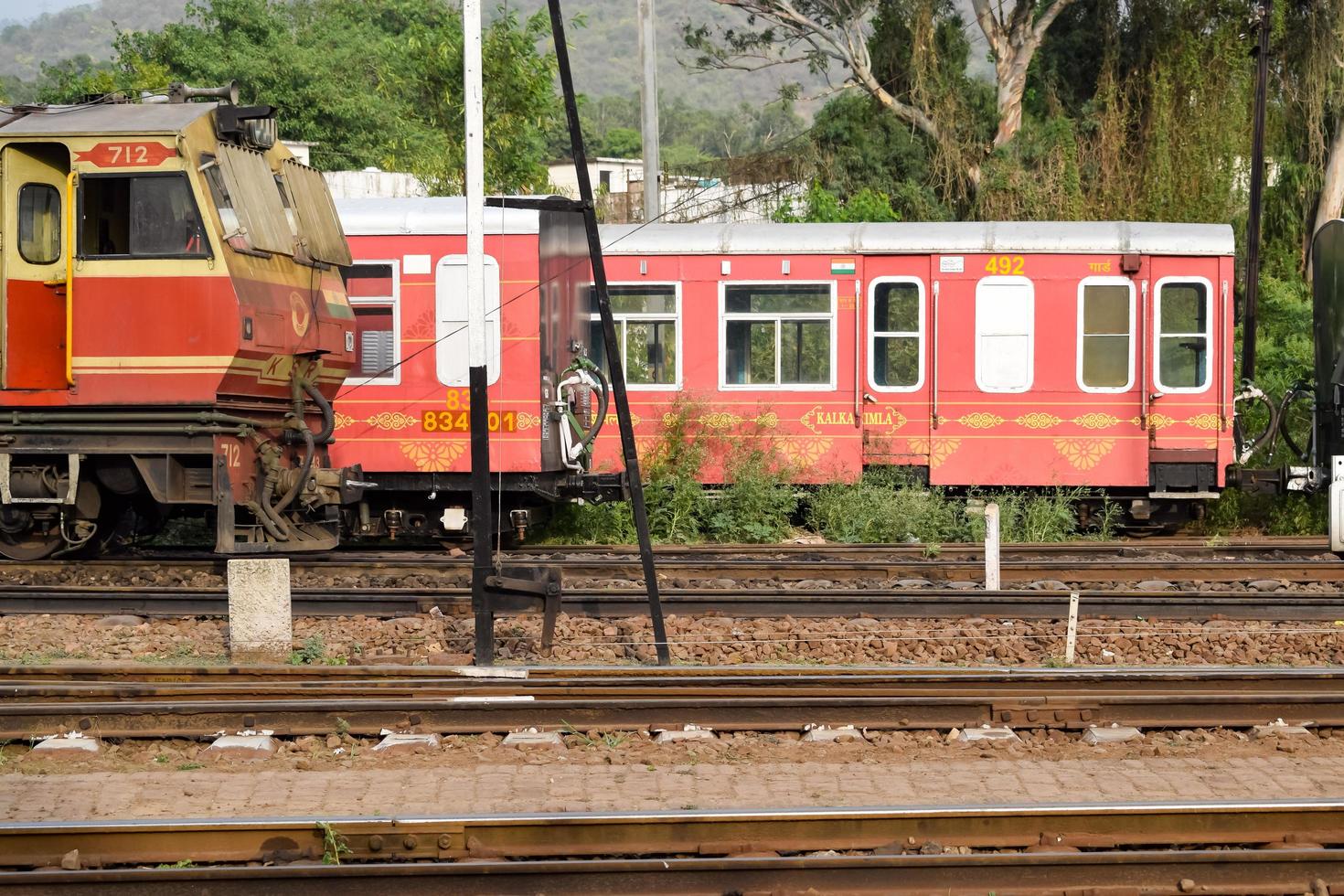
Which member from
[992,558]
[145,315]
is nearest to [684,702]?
[992,558]

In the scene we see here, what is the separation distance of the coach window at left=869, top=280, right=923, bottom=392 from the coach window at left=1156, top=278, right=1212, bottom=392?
8.47 ft

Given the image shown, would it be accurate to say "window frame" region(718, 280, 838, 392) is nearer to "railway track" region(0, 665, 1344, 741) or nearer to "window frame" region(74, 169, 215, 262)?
"window frame" region(74, 169, 215, 262)

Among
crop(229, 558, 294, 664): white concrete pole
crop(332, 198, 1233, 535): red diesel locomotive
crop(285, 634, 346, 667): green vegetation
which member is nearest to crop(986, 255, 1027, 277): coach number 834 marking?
crop(332, 198, 1233, 535): red diesel locomotive

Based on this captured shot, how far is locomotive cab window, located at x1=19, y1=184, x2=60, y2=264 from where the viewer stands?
11.8 metres

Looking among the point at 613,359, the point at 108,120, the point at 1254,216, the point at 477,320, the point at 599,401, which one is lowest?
the point at 599,401

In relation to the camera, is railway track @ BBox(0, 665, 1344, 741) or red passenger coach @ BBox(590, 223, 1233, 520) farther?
red passenger coach @ BBox(590, 223, 1233, 520)

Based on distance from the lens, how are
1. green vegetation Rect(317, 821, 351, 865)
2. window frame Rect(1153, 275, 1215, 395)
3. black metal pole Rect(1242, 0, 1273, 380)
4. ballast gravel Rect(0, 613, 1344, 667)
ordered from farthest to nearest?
black metal pole Rect(1242, 0, 1273, 380) → window frame Rect(1153, 275, 1215, 395) → ballast gravel Rect(0, 613, 1344, 667) → green vegetation Rect(317, 821, 351, 865)

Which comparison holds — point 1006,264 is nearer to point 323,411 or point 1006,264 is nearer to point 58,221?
point 323,411

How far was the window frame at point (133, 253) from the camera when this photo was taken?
11.6 m

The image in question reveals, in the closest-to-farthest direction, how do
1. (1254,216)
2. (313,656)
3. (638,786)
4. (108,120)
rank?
(638,786)
(313,656)
(108,120)
(1254,216)

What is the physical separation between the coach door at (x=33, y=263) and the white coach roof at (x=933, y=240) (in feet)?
20.1

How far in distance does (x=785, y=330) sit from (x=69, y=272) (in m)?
7.63

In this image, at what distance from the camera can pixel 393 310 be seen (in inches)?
581

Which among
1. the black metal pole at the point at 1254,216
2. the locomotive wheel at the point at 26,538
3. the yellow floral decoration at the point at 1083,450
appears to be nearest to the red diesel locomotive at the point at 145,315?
the locomotive wheel at the point at 26,538
